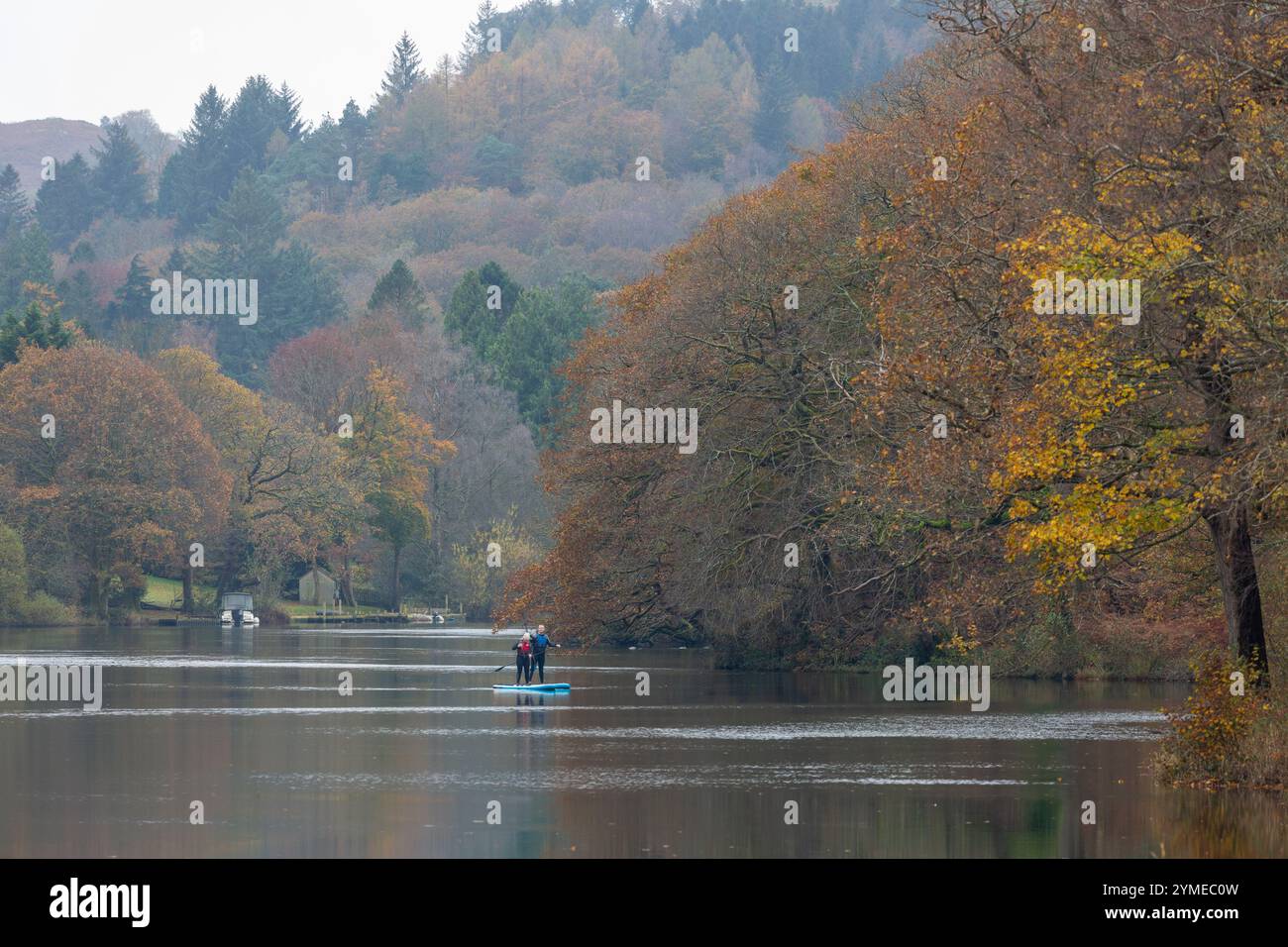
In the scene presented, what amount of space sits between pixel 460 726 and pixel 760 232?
2186 centimetres

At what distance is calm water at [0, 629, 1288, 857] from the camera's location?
2008cm

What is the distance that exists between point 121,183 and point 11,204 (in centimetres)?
1158

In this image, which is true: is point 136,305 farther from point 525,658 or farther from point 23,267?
point 525,658

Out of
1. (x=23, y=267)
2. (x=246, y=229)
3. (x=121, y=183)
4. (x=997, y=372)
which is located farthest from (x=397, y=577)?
(x=997, y=372)

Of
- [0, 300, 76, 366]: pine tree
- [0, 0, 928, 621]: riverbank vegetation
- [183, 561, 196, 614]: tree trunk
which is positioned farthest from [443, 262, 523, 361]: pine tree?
[0, 300, 76, 366]: pine tree

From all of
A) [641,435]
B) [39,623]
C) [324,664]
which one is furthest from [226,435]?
[641,435]

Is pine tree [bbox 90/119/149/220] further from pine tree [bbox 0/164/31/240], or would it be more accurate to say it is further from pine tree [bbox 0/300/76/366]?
pine tree [bbox 0/300/76/366]

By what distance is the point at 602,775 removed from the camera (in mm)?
26766

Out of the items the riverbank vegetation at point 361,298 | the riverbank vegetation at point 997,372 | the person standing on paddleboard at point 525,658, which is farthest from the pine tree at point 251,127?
the person standing on paddleboard at point 525,658

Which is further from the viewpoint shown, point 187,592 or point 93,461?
point 187,592

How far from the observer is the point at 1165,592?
38750mm

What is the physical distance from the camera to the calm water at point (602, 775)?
20.1 metres

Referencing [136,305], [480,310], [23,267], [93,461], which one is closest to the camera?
[93,461]

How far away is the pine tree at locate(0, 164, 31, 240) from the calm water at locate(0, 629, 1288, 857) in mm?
134226
